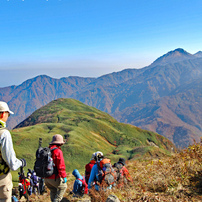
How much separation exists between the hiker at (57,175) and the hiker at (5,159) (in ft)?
4.76

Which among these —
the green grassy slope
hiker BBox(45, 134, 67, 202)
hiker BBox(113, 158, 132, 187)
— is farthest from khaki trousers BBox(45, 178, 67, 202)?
the green grassy slope

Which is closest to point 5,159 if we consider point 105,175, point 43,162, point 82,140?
point 43,162

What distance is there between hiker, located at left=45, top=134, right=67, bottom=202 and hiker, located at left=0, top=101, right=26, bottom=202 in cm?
145

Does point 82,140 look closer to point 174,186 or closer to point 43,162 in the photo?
point 174,186

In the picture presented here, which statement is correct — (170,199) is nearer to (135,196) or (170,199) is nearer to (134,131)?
(135,196)

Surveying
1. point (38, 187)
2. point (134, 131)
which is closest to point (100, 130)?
point (134, 131)

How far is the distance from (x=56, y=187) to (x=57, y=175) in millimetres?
654

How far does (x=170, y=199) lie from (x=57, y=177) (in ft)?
14.0

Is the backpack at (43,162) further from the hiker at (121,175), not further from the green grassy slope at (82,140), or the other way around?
the green grassy slope at (82,140)

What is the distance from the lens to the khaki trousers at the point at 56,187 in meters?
7.95

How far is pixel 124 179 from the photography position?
9.51m

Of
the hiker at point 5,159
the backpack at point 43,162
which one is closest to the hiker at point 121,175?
the backpack at point 43,162

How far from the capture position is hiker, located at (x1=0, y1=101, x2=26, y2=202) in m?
5.98

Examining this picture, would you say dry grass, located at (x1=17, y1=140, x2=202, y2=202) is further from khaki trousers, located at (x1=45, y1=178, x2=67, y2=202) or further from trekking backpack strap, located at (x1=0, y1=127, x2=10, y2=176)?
Result: trekking backpack strap, located at (x1=0, y1=127, x2=10, y2=176)
